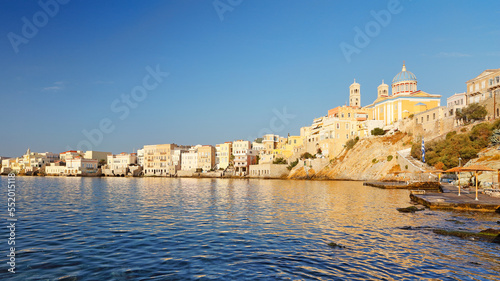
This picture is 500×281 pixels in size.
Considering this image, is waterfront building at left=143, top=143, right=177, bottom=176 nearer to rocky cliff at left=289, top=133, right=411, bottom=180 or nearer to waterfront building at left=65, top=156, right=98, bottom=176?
waterfront building at left=65, top=156, right=98, bottom=176

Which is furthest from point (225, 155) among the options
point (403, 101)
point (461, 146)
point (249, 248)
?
point (249, 248)

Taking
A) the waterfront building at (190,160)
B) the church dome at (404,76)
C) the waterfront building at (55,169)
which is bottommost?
the waterfront building at (55,169)

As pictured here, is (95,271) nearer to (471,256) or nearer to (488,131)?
(471,256)

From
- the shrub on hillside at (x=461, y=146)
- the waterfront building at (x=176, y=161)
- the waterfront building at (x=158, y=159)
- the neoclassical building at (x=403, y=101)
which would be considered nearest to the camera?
the shrub on hillside at (x=461, y=146)

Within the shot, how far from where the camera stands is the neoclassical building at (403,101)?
88869 millimetres

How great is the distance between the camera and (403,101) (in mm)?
89125

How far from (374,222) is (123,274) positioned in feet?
48.4

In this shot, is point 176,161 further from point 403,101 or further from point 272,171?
point 403,101

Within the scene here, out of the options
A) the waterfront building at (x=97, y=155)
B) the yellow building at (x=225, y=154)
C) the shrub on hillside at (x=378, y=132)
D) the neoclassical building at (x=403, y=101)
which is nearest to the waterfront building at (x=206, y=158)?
the yellow building at (x=225, y=154)

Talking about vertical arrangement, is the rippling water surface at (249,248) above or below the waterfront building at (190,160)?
below

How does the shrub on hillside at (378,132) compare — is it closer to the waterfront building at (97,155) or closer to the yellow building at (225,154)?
the yellow building at (225,154)

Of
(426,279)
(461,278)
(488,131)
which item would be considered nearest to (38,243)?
(426,279)

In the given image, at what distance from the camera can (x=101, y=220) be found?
69.3ft

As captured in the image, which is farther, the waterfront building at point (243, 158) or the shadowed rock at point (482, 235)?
the waterfront building at point (243, 158)
